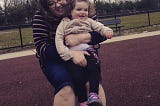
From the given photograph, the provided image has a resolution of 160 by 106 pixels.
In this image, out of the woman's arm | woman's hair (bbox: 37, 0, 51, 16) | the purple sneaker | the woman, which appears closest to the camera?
the purple sneaker

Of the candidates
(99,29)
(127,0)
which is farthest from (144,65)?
(127,0)

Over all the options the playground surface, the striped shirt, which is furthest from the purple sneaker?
the playground surface

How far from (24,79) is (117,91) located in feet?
10.1

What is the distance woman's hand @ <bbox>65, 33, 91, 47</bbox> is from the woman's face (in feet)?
0.73

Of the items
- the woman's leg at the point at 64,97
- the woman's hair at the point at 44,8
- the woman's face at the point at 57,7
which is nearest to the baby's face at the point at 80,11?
the woman's face at the point at 57,7

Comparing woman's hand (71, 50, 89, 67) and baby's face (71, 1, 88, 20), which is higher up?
baby's face (71, 1, 88, 20)

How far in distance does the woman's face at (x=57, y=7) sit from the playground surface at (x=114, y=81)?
266cm

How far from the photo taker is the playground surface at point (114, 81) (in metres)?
6.24

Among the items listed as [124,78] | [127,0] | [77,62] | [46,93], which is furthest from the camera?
[127,0]

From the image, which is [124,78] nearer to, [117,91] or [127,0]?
[117,91]

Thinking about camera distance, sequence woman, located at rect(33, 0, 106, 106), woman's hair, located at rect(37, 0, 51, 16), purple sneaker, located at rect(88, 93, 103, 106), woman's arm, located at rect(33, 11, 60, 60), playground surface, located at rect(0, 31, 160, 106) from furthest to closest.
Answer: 1. playground surface, located at rect(0, 31, 160, 106)
2. woman's hair, located at rect(37, 0, 51, 16)
3. woman's arm, located at rect(33, 11, 60, 60)
4. woman, located at rect(33, 0, 106, 106)
5. purple sneaker, located at rect(88, 93, 103, 106)

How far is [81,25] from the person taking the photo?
339cm

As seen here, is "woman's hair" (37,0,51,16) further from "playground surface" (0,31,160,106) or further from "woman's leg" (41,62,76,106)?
"playground surface" (0,31,160,106)

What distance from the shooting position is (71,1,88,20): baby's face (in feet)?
10.9
